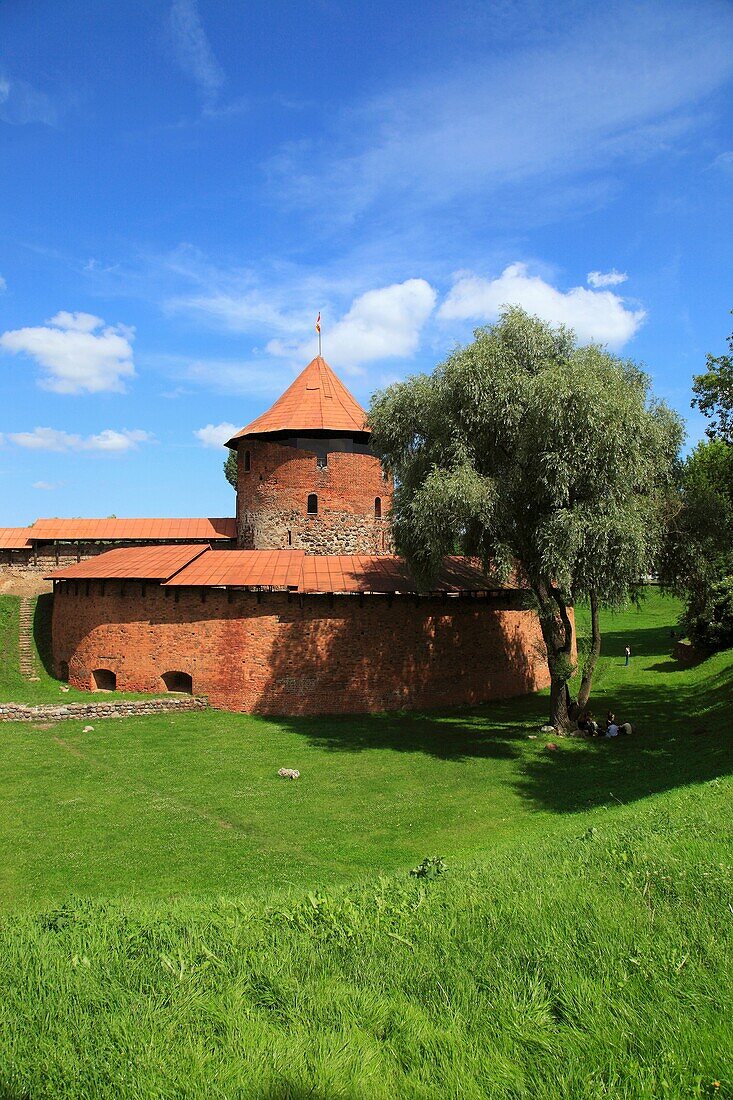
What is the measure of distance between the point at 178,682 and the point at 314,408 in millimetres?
11375

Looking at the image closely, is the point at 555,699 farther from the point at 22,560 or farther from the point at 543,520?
the point at 22,560

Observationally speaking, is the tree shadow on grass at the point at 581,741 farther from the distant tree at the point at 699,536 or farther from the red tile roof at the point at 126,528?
the red tile roof at the point at 126,528

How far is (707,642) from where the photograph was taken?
24656 mm

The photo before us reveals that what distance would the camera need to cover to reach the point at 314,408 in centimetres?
2595

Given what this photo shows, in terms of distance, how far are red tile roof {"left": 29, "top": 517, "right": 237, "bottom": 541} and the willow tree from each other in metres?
14.1

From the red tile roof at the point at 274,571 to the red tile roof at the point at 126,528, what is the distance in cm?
605

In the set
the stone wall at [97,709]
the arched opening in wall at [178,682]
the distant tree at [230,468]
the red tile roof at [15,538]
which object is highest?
the distant tree at [230,468]

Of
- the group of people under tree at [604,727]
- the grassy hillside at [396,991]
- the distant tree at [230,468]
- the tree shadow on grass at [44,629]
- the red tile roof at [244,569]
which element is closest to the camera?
the grassy hillside at [396,991]

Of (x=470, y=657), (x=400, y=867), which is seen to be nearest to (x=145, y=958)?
(x=400, y=867)

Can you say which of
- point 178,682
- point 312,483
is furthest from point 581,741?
point 312,483

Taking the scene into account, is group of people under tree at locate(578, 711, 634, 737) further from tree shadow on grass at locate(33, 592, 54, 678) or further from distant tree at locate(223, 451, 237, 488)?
distant tree at locate(223, 451, 237, 488)

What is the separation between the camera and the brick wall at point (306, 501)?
83.1 ft

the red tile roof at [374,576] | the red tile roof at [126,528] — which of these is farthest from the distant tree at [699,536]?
the red tile roof at [126,528]

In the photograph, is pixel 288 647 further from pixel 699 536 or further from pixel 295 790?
pixel 699 536
